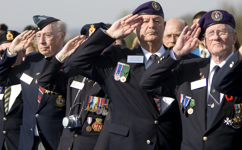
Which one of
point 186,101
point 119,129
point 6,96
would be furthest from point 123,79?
point 6,96

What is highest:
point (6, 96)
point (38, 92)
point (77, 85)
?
point (77, 85)

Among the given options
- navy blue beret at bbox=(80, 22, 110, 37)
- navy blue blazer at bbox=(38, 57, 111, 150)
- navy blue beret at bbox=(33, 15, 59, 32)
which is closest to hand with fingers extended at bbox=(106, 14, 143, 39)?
navy blue blazer at bbox=(38, 57, 111, 150)

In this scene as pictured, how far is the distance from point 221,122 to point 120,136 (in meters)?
1.16

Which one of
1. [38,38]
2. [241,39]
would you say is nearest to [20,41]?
[38,38]

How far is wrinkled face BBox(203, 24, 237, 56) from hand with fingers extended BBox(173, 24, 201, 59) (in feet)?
0.44

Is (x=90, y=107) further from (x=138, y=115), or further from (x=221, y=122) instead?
(x=221, y=122)

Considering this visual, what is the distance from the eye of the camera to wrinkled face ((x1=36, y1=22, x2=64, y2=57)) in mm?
6293

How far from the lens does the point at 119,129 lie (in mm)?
4789

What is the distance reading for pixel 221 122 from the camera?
4.14 meters

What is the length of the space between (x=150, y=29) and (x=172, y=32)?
203 cm

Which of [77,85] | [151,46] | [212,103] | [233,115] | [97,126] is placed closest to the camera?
[233,115]

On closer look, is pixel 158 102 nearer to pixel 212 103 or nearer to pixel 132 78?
pixel 132 78

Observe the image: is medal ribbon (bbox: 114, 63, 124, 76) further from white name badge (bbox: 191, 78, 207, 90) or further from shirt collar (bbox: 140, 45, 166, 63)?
white name badge (bbox: 191, 78, 207, 90)

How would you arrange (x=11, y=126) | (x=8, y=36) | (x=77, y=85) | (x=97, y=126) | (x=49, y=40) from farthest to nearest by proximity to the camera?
(x=8, y=36)
(x=11, y=126)
(x=49, y=40)
(x=77, y=85)
(x=97, y=126)
